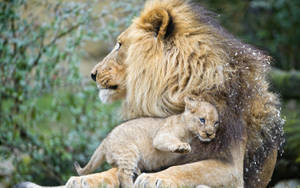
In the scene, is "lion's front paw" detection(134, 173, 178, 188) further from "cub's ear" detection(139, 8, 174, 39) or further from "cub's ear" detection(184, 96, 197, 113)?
"cub's ear" detection(139, 8, 174, 39)

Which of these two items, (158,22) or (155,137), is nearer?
(155,137)

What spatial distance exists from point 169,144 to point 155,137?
182 mm

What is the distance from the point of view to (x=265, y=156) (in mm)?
4281

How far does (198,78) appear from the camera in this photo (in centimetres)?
389

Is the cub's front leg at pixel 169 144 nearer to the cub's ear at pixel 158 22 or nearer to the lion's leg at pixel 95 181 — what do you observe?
the lion's leg at pixel 95 181

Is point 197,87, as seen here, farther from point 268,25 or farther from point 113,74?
point 268,25

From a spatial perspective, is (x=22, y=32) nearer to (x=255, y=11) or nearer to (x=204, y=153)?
(x=204, y=153)

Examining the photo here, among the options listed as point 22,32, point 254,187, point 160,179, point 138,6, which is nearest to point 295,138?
point 138,6

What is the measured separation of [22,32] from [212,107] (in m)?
4.35

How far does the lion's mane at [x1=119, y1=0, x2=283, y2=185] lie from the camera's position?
12.7 ft

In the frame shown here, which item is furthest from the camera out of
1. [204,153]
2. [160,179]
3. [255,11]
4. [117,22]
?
[255,11]

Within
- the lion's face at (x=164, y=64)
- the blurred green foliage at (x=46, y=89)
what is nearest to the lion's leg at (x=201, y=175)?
the lion's face at (x=164, y=64)

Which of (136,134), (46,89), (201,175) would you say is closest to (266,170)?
(201,175)

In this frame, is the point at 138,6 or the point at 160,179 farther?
the point at 138,6
